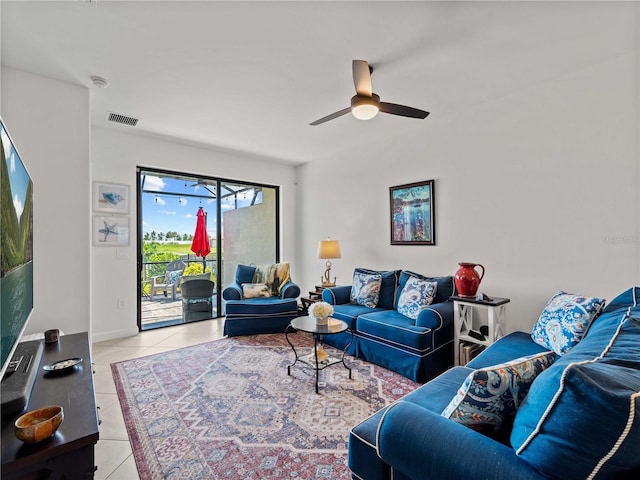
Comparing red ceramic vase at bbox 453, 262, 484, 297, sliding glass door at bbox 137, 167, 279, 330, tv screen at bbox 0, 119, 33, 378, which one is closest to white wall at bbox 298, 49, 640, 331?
red ceramic vase at bbox 453, 262, 484, 297

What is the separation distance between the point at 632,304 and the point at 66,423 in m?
3.02

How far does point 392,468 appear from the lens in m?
1.19

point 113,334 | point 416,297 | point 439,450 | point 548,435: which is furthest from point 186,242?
point 548,435

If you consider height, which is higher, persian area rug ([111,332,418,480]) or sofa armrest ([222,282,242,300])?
sofa armrest ([222,282,242,300])

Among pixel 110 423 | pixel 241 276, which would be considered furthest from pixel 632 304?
pixel 241 276

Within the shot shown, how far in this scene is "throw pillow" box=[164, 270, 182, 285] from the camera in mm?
4703

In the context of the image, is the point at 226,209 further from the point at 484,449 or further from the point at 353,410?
the point at 484,449

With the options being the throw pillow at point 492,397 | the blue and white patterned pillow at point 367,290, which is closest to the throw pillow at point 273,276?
the blue and white patterned pillow at point 367,290

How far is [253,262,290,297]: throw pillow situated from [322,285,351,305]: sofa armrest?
886mm

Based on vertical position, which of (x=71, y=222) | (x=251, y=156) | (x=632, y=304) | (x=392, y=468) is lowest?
(x=392, y=468)

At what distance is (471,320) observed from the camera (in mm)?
3182

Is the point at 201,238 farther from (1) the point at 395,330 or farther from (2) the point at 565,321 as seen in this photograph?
(2) the point at 565,321

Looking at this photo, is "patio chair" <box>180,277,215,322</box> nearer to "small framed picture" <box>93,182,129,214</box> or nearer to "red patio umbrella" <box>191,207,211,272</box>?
"red patio umbrella" <box>191,207,211,272</box>

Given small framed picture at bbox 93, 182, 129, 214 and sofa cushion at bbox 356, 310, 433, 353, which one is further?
small framed picture at bbox 93, 182, 129, 214
